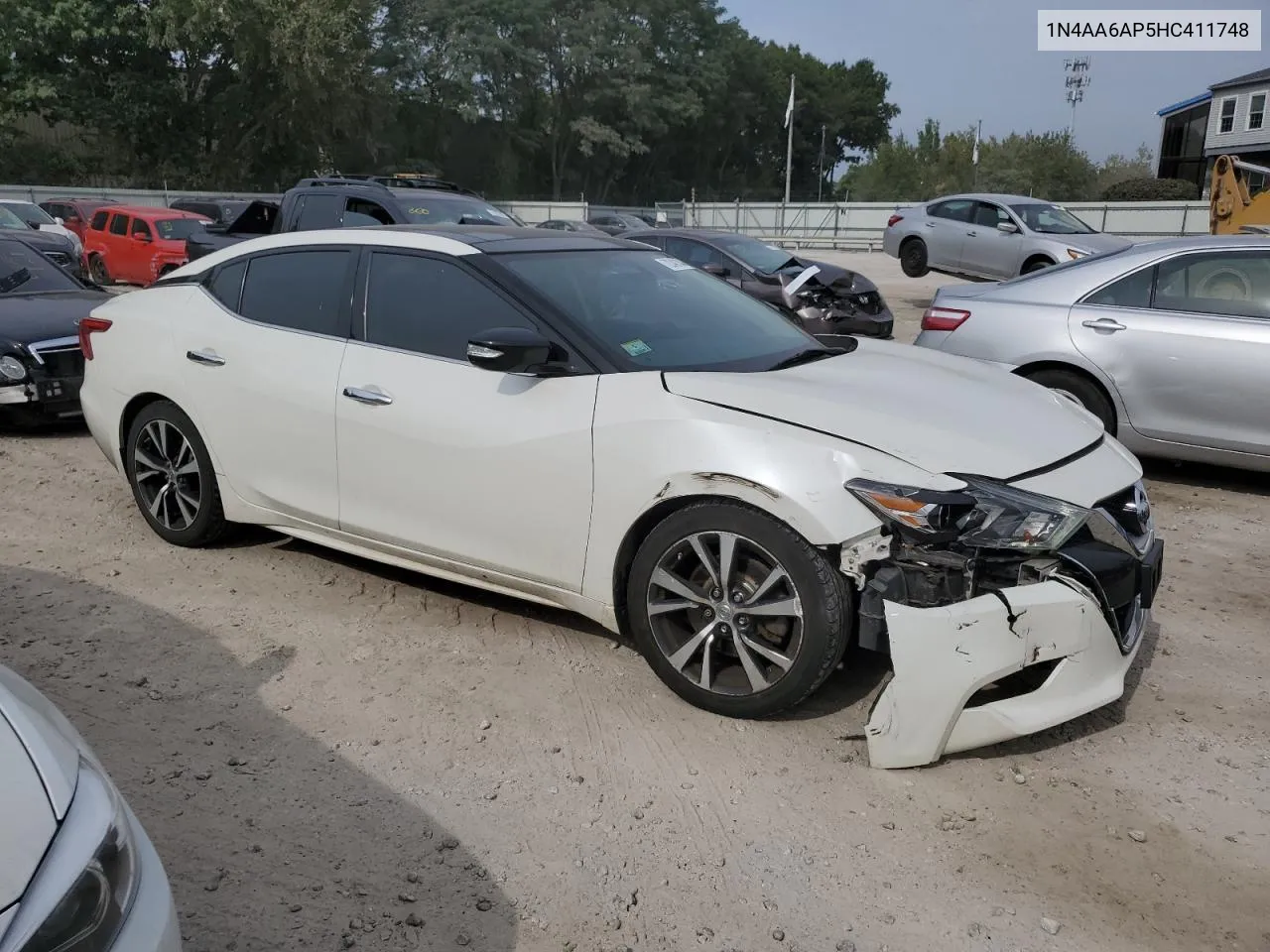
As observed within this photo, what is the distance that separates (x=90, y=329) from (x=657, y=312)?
3.09 m

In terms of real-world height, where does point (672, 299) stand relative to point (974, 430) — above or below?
above

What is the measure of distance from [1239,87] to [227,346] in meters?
53.5

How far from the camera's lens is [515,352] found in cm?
371

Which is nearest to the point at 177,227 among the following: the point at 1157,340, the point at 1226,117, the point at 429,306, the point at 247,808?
the point at 429,306

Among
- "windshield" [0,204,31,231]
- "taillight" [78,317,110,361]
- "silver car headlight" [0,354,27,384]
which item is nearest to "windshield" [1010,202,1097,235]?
"silver car headlight" [0,354,27,384]

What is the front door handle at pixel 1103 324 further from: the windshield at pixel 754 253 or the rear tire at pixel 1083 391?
the windshield at pixel 754 253

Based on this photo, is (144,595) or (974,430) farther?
(144,595)

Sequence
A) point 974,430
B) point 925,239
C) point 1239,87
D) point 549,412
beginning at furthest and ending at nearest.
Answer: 1. point 1239,87
2. point 925,239
3. point 549,412
4. point 974,430

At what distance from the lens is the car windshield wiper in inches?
160

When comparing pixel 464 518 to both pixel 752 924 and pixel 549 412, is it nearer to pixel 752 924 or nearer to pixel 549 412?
pixel 549 412

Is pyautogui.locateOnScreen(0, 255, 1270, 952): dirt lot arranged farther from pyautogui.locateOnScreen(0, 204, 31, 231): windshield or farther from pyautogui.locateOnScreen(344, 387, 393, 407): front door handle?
pyautogui.locateOnScreen(0, 204, 31, 231): windshield

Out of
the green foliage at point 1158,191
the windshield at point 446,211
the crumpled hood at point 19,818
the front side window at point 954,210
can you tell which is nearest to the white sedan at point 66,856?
the crumpled hood at point 19,818

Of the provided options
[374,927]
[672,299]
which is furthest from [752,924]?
[672,299]

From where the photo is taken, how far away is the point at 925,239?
18.7m
